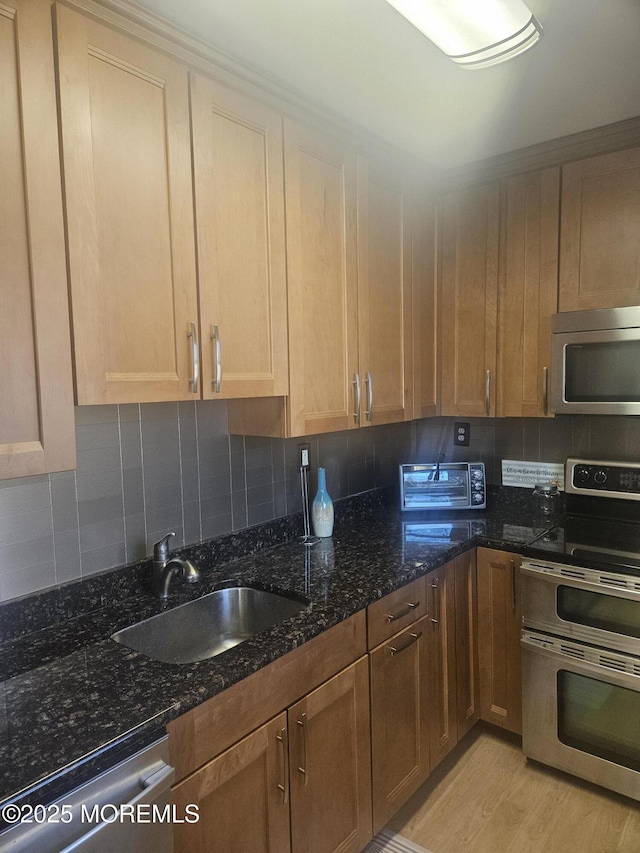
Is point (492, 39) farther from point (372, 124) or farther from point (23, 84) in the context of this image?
point (23, 84)

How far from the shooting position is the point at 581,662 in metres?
1.91

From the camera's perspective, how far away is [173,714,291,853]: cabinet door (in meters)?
1.13

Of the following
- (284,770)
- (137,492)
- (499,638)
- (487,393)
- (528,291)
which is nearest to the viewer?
(284,770)

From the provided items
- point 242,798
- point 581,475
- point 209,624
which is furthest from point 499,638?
point 242,798

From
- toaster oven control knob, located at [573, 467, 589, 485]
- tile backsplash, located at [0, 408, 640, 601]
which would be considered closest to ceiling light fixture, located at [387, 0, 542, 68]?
tile backsplash, located at [0, 408, 640, 601]

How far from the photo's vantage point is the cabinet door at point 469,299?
93.4 inches

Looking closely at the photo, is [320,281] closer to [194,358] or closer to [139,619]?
[194,358]

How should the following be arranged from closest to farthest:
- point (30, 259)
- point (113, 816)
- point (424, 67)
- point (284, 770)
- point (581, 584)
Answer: point (113, 816)
point (30, 259)
point (284, 770)
point (424, 67)
point (581, 584)

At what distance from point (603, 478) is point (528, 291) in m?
0.84

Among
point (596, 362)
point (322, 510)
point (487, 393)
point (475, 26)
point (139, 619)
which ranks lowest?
point (139, 619)

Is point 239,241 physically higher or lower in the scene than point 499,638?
higher

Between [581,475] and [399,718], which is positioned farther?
[581,475]

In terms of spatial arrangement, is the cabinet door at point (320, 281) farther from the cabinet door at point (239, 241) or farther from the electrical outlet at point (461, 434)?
the electrical outlet at point (461, 434)

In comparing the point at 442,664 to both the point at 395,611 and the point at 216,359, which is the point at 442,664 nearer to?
the point at 395,611
